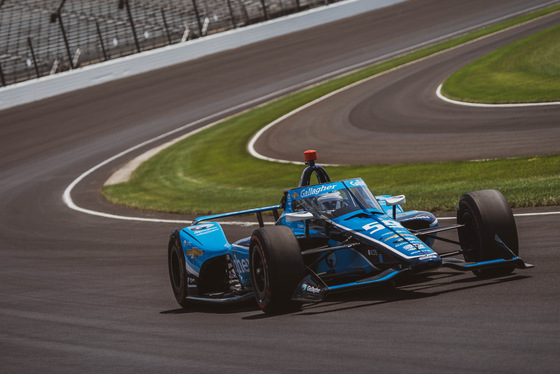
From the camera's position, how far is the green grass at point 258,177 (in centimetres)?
1515

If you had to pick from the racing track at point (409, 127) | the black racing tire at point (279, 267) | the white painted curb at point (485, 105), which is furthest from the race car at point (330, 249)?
the white painted curb at point (485, 105)

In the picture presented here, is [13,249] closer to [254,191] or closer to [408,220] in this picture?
[254,191]

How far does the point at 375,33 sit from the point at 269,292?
37175 millimetres

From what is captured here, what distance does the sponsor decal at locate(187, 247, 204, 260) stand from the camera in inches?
426

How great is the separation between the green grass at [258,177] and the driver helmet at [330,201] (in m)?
4.54

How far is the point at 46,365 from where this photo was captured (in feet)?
26.7

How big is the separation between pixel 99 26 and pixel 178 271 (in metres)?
37.0

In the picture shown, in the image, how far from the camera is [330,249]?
9.02 m

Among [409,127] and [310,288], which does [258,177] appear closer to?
[409,127]

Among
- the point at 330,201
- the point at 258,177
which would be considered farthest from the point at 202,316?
the point at 258,177

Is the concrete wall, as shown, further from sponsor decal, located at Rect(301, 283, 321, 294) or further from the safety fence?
sponsor decal, located at Rect(301, 283, 321, 294)

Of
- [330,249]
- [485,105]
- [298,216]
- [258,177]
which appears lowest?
[258,177]

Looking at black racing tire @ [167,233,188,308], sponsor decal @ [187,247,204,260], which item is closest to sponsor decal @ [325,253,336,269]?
sponsor decal @ [187,247,204,260]

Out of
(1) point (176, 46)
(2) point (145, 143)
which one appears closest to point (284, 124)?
(2) point (145, 143)
